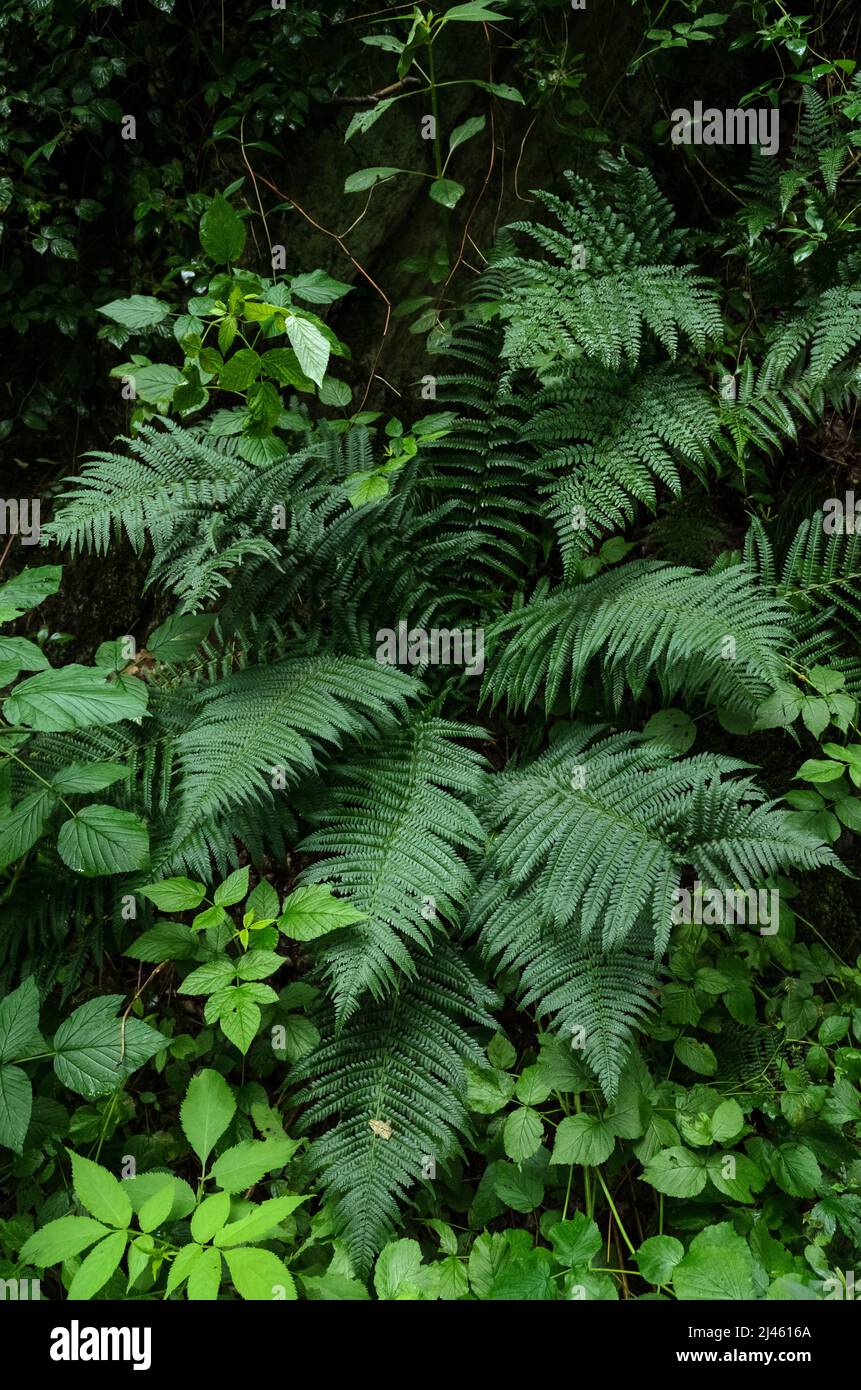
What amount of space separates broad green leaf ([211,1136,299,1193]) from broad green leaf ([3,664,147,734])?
0.97 metres

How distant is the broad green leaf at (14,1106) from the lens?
2.06m

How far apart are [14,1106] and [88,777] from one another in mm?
730

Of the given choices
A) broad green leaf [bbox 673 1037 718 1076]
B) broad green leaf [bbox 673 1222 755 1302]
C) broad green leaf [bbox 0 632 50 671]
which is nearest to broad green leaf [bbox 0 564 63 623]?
broad green leaf [bbox 0 632 50 671]

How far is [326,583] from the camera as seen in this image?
2.75 m

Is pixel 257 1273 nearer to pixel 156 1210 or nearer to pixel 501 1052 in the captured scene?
pixel 156 1210

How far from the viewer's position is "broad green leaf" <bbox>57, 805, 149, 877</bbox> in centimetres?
222

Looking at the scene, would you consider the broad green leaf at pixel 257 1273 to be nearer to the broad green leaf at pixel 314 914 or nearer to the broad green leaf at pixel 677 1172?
the broad green leaf at pixel 314 914

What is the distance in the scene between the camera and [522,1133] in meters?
2.26

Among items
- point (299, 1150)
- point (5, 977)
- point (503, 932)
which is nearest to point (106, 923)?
point (5, 977)

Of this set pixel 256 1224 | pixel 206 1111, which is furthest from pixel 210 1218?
pixel 206 1111

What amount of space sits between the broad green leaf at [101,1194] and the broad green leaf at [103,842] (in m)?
0.60

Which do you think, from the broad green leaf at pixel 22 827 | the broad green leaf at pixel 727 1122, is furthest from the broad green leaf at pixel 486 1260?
the broad green leaf at pixel 22 827

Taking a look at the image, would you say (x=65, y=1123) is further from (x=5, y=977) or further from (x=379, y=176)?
(x=379, y=176)

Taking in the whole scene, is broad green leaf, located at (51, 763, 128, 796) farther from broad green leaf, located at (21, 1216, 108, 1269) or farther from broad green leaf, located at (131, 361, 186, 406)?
broad green leaf, located at (131, 361, 186, 406)
